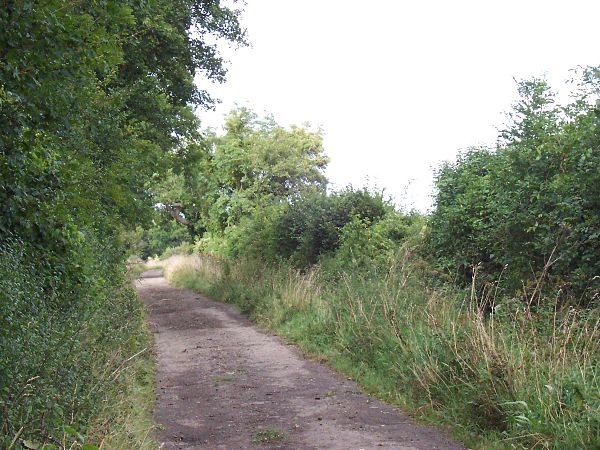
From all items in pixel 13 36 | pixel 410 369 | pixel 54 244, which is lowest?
pixel 410 369

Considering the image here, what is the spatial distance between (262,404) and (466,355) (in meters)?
2.95

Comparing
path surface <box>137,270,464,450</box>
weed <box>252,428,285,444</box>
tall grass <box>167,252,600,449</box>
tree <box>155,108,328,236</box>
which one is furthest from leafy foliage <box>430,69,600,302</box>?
tree <box>155,108,328,236</box>

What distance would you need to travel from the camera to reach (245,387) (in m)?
10.1

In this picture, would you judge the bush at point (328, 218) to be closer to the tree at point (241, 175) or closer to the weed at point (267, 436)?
the tree at point (241, 175)

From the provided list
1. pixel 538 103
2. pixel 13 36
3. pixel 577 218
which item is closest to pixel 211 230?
pixel 538 103

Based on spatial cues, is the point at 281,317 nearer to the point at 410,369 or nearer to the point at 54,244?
the point at 410,369

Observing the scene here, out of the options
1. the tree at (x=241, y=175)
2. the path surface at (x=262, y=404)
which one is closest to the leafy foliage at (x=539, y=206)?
the path surface at (x=262, y=404)

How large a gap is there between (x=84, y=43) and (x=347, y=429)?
503cm

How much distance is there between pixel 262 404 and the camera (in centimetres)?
898

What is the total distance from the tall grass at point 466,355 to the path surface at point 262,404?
1.29 ft

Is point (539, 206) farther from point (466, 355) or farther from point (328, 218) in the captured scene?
point (328, 218)

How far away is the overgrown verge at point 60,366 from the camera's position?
450 cm

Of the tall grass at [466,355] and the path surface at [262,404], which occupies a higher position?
the tall grass at [466,355]

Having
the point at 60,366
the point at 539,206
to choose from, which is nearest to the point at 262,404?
the point at 60,366
